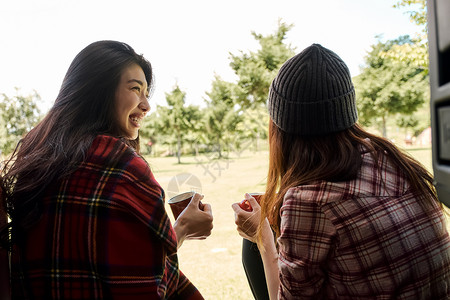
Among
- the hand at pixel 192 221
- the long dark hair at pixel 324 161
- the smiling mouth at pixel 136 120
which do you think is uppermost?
the smiling mouth at pixel 136 120

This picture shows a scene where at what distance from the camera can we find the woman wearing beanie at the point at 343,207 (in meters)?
0.79

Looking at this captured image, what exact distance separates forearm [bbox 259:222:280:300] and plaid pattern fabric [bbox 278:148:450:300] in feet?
0.61

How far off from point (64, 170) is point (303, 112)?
581mm

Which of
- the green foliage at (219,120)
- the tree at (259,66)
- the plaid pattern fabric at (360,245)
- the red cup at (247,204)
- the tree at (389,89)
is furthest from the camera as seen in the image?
the green foliage at (219,120)

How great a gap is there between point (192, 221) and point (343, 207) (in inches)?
19.1

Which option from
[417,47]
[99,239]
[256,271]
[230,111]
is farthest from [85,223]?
[230,111]

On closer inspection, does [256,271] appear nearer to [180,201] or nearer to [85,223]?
[180,201]

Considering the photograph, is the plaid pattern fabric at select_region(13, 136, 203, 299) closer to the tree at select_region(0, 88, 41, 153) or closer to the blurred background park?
the blurred background park

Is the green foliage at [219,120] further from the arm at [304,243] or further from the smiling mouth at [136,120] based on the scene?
the arm at [304,243]

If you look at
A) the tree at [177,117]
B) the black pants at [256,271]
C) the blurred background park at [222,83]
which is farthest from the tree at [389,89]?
the black pants at [256,271]

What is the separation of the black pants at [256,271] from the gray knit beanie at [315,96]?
537mm

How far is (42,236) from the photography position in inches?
33.7

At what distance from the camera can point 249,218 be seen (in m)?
1.09

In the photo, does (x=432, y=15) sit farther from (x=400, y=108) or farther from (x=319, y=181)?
(x=400, y=108)
